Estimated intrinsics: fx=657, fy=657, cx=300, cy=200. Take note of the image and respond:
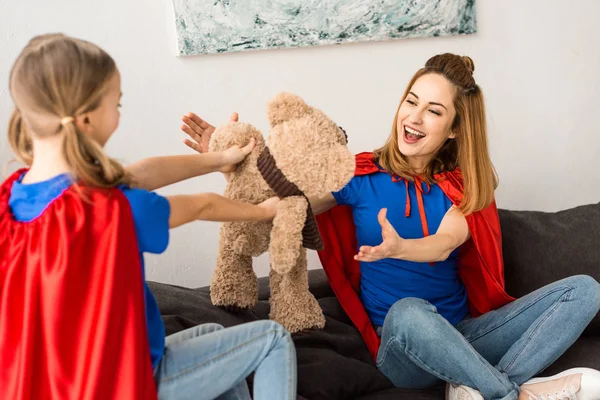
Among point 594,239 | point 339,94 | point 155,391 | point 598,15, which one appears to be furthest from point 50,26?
point 598,15

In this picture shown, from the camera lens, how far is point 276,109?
1356 mm

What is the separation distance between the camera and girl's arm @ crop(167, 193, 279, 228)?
1.11m

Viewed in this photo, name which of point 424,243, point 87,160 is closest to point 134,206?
point 87,160

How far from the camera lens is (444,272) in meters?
1.78

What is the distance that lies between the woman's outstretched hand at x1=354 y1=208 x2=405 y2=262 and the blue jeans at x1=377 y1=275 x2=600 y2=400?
197 millimetres

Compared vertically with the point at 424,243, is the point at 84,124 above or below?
above

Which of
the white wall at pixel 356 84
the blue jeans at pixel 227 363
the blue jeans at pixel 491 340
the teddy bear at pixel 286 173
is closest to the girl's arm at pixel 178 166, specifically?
the teddy bear at pixel 286 173

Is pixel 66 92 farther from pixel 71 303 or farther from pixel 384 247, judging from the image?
pixel 384 247

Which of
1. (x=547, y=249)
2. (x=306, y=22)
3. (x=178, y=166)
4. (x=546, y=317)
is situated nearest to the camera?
(x=178, y=166)

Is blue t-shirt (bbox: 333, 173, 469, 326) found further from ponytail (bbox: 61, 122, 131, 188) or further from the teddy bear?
ponytail (bbox: 61, 122, 131, 188)

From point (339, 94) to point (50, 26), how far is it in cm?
95

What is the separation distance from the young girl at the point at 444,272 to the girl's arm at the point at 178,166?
260mm

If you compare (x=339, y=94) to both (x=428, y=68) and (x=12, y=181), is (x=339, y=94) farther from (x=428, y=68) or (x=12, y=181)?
(x=12, y=181)

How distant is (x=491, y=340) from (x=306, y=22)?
1.15m
